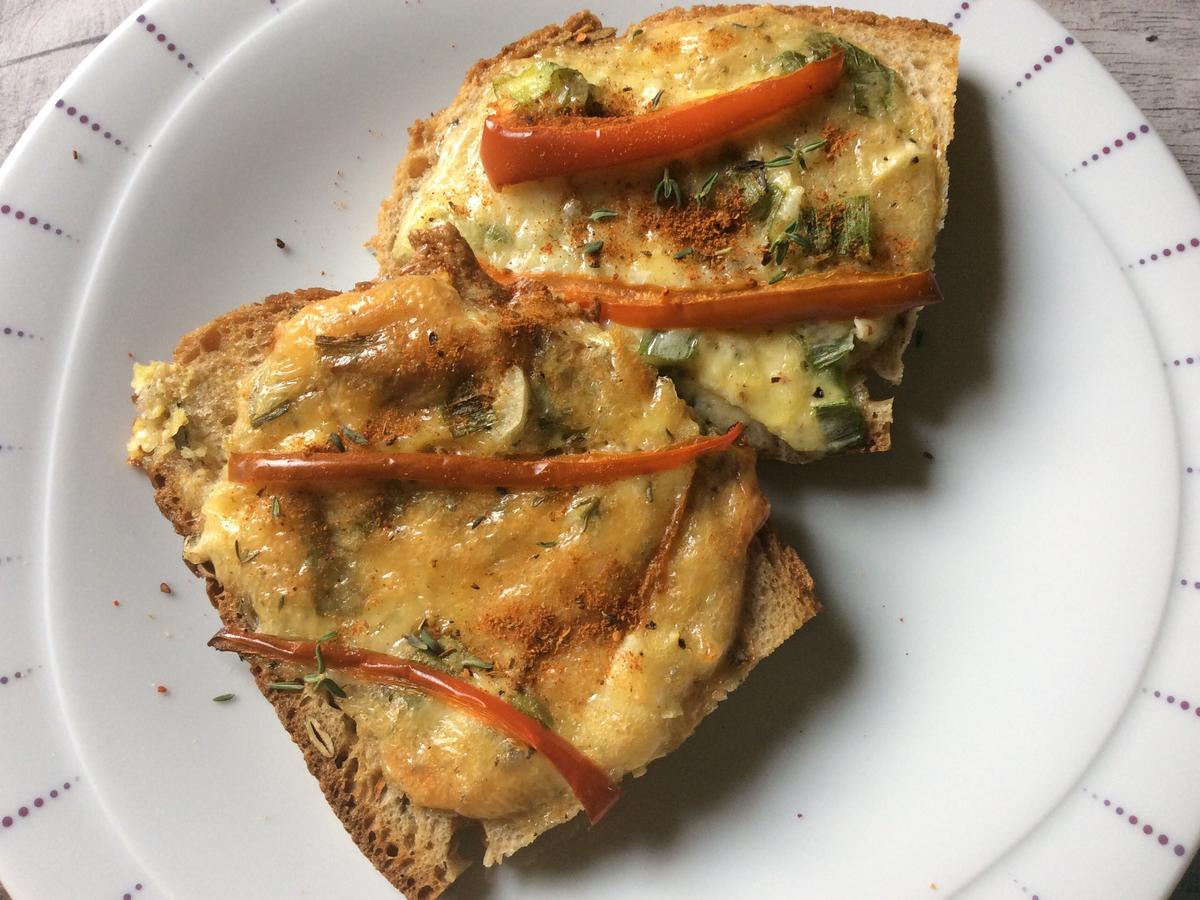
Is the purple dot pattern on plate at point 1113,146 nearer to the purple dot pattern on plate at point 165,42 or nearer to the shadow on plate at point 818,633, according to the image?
the shadow on plate at point 818,633

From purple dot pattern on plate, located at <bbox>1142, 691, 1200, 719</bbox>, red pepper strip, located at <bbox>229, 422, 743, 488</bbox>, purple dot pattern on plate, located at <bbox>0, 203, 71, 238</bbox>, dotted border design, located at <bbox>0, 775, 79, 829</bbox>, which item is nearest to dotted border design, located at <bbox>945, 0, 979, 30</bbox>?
red pepper strip, located at <bbox>229, 422, 743, 488</bbox>

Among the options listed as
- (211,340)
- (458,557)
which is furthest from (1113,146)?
(211,340)

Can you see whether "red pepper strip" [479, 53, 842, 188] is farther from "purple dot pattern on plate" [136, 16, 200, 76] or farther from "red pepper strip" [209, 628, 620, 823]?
"red pepper strip" [209, 628, 620, 823]

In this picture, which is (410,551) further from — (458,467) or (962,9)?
(962,9)

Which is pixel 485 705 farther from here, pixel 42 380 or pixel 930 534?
pixel 42 380

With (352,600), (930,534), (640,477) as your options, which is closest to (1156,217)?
(930,534)
